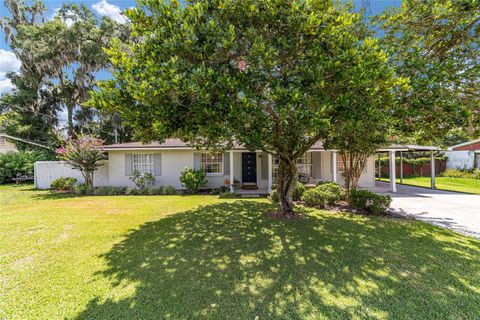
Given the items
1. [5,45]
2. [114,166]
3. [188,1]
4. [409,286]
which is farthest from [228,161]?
[5,45]

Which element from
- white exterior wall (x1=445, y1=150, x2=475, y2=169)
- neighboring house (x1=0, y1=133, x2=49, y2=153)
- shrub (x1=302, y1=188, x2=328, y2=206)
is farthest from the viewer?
neighboring house (x1=0, y1=133, x2=49, y2=153)

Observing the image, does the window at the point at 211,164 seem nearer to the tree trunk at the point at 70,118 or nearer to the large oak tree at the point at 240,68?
the large oak tree at the point at 240,68

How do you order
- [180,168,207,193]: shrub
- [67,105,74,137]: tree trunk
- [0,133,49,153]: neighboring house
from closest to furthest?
[180,168,207,193]: shrub, [0,133,49,153]: neighboring house, [67,105,74,137]: tree trunk

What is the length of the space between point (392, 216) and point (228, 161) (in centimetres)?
809

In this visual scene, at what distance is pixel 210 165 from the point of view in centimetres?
1285

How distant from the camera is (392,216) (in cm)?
730

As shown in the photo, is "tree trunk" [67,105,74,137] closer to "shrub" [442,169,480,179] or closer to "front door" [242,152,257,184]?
"front door" [242,152,257,184]

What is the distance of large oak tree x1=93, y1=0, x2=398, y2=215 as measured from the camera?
3922 millimetres

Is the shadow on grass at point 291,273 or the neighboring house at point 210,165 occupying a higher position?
the neighboring house at point 210,165

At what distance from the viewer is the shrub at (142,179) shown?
40.2 feet

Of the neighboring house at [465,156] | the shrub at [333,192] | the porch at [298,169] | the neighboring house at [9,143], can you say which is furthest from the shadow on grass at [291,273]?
the neighboring house at [9,143]

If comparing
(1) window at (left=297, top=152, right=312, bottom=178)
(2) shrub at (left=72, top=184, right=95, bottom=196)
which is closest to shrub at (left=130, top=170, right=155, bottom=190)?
(2) shrub at (left=72, top=184, right=95, bottom=196)

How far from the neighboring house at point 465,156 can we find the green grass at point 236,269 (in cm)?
1849

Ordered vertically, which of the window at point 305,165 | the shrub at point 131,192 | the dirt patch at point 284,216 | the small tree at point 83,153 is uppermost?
the small tree at point 83,153
